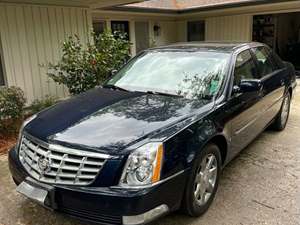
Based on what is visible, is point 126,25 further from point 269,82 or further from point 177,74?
point 177,74

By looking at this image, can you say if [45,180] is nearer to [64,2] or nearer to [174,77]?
[174,77]

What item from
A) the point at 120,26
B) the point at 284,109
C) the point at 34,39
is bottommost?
the point at 284,109

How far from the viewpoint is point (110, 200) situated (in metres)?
2.02

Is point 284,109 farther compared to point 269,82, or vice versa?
point 284,109

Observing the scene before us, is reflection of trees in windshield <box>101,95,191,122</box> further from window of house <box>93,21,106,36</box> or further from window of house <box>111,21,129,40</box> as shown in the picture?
window of house <box>111,21,129,40</box>

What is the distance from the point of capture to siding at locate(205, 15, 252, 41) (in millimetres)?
11797

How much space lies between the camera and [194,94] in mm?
3002

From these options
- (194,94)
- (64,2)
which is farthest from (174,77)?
(64,2)

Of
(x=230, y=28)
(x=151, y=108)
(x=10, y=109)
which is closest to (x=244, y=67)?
(x=151, y=108)

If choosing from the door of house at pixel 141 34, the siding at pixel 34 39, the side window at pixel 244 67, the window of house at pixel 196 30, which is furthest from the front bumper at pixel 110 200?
the window of house at pixel 196 30

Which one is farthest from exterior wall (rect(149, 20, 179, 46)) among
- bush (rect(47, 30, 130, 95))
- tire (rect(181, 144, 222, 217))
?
tire (rect(181, 144, 222, 217))

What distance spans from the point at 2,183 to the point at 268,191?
3009 millimetres

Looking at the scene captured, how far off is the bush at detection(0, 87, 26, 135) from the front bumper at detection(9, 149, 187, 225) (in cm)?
299

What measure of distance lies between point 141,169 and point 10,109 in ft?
11.7
